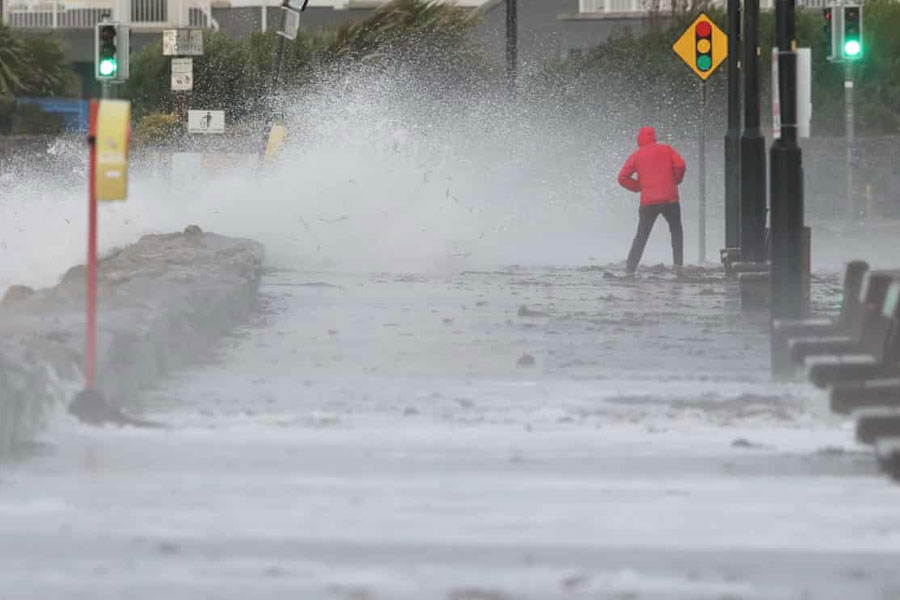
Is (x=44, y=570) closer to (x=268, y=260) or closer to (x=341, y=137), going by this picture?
(x=268, y=260)

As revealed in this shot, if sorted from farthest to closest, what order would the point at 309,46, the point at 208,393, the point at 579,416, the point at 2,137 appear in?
the point at 2,137
the point at 309,46
the point at 208,393
the point at 579,416

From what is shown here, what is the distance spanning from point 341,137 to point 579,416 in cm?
1847

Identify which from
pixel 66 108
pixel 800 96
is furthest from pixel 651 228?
pixel 66 108

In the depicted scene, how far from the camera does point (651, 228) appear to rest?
2512 cm

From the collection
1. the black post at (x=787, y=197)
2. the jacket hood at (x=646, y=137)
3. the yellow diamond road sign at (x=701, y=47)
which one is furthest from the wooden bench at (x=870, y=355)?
the yellow diamond road sign at (x=701, y=47)

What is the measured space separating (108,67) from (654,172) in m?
8.93

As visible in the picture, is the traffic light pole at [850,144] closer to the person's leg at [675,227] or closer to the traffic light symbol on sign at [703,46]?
the traffic light symbol on sign at [703,46]

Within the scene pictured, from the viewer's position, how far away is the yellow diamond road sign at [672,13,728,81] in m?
25.8

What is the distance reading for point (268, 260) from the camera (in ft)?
83.4

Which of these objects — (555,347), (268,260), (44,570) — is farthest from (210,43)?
(44,570)

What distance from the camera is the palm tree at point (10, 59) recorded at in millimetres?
56469

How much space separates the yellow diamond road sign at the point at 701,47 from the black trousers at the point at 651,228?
5.42 ft

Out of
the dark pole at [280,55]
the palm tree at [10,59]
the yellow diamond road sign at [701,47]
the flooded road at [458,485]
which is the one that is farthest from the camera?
the palm tree at [10,59]

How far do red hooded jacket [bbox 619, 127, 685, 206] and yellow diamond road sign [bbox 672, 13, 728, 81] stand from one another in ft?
3.75
